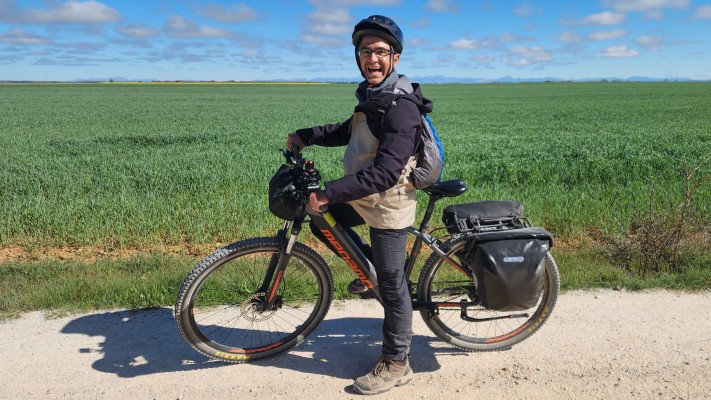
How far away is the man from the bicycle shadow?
0.28m

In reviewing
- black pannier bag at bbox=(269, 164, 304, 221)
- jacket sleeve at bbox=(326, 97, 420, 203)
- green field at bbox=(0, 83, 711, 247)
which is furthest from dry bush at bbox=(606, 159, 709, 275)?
black pannier bag at bbox=(269, 164, 304, 221)

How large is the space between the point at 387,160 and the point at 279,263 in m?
1.16

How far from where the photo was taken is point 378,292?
138 inches

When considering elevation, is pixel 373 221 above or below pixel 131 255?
above

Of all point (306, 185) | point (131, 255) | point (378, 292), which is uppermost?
point (306, 185)

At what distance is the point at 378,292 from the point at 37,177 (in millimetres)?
10228

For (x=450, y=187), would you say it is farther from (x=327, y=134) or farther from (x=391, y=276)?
(x=327, y=134)

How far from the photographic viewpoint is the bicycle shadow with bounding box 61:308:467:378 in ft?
11.4

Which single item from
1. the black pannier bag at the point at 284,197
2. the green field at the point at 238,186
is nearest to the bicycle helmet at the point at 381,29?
the black pannier bag at the point at 284,197

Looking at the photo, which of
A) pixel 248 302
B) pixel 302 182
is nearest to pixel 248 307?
pixel 248 302

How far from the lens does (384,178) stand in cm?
281

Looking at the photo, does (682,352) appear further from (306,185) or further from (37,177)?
(37,177)

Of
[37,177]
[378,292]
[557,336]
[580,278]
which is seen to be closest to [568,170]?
[580,278]

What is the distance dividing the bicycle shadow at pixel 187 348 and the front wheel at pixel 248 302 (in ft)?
0.44
